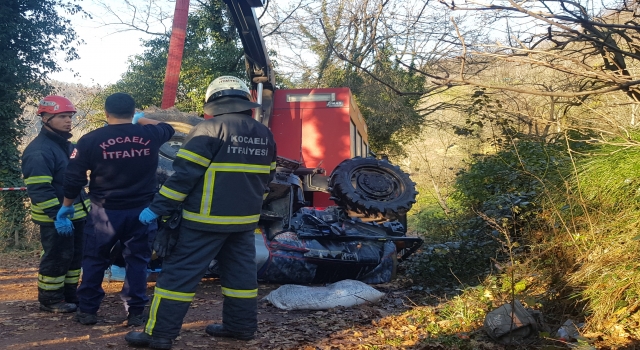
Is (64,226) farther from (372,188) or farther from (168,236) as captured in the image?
(372,188)

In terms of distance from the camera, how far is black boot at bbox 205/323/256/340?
13.0 feet

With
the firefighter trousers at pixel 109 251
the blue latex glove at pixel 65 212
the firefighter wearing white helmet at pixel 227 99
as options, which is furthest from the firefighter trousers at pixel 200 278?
the blue latex glove at pixel 65 212

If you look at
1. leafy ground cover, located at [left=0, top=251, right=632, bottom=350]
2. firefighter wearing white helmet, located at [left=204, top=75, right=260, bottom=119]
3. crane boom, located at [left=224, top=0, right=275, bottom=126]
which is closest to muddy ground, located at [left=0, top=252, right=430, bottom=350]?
leafy ground cover, located at [left=0, top=251, right=632, bottom=350]

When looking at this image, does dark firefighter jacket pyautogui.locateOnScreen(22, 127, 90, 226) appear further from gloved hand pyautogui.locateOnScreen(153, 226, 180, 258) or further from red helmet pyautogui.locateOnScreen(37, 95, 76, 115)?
gloved hand pyautogui.locateOnScreen(153, 226, 180, 258)

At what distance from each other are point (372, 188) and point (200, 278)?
14.8 ft

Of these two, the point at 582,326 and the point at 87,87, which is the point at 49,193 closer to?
the point at 582,326

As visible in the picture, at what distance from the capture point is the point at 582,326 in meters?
3.80

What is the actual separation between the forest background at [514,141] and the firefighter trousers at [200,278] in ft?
4.55

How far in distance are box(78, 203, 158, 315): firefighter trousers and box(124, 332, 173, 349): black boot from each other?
23.7 inches

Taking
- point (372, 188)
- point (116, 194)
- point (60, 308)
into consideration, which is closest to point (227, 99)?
point (116, 194)

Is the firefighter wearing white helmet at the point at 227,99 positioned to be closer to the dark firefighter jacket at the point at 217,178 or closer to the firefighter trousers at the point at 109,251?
the dark firefighter jacket at the point at 217,178

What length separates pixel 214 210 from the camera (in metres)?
3.67

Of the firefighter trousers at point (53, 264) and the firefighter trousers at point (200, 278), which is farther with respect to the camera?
the firefighter trousers at point (53, 264)

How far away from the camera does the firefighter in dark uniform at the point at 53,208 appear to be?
4590 mm
